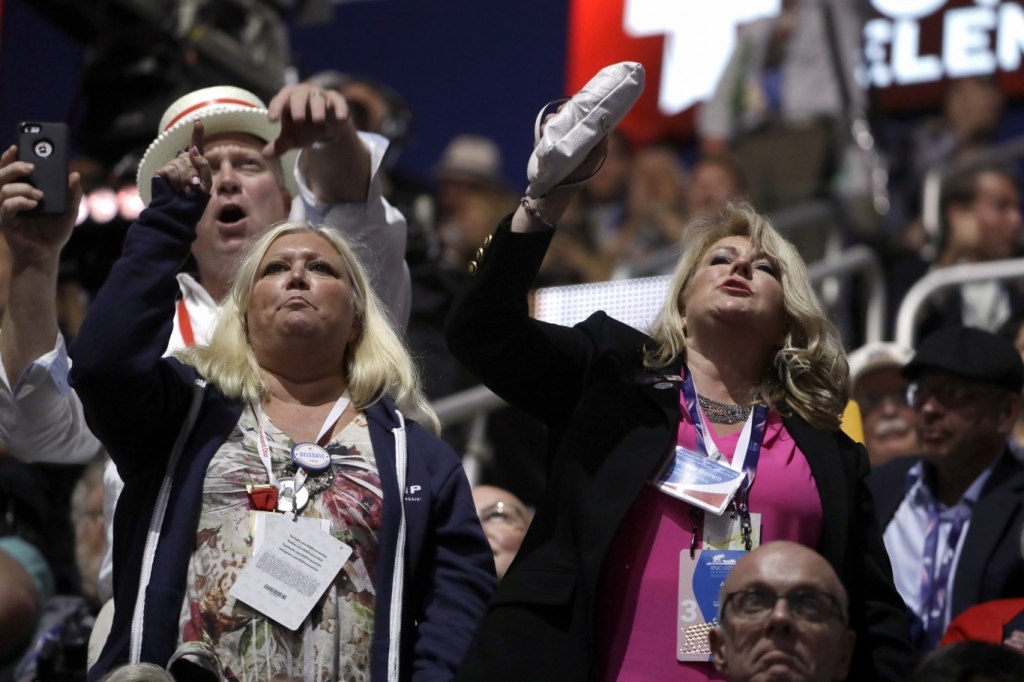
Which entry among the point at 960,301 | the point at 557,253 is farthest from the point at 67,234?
the point at 557,253

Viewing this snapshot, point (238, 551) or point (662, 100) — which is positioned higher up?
point (662, 100)

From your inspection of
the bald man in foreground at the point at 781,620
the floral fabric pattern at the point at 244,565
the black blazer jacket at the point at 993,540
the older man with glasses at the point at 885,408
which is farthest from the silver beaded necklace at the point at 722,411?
the older man with glasses at the point at 885,408

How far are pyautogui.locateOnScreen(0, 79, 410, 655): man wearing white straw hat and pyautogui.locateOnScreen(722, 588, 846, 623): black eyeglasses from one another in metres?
1.38

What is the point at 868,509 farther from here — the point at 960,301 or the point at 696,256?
the point at 960,301

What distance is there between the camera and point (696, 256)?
353 cm

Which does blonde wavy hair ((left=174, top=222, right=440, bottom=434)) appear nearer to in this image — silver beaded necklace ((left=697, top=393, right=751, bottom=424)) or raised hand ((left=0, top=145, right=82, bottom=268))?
raised hand ((left=0, top=145, right=82, bottom=268))

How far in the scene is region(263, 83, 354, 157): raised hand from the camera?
3533 millimetres

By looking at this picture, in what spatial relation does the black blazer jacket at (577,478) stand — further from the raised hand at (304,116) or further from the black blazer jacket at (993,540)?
the black blazer jacket at (993,540)

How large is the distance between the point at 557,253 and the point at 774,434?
5373mm

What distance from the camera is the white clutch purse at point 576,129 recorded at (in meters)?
3.05

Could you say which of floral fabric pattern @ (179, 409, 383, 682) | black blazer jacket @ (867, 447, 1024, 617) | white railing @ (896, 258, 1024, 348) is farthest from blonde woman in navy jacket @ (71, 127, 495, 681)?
white railing @ (896, 258, 1024, 348)

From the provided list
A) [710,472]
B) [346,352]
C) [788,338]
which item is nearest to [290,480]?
[346,352]

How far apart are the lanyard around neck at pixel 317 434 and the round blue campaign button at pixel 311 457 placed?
0.05ft

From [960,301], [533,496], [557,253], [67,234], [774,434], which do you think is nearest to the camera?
[774,434]
